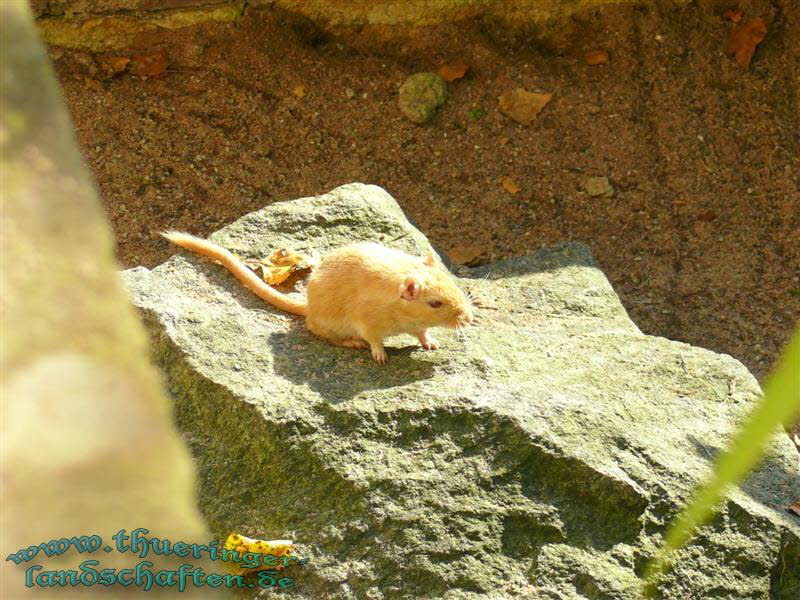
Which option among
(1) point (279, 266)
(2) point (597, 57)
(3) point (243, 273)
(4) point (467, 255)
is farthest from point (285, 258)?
(2) point (597, 57)

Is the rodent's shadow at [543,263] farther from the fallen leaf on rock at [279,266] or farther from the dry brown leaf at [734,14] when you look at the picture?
the dry brown leaf at [734,14]

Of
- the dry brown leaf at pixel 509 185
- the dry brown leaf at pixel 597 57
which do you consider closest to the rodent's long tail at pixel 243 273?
the dry brown leaf at pixel 509 185

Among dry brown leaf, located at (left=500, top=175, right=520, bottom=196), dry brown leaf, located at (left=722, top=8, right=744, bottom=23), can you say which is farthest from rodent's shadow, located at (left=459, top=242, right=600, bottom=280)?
dry brown leaf, located at (left=722, top=8, right=744, bottom=23)

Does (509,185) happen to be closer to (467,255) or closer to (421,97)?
(467,255)

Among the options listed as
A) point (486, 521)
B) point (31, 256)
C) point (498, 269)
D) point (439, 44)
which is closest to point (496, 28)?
point (439, 44)

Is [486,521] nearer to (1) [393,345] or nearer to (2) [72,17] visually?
(1) [393,345]

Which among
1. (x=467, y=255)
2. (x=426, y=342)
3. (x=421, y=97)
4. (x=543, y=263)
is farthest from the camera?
(x=421, y=97)

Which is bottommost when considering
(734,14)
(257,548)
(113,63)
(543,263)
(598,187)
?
(257,548)
